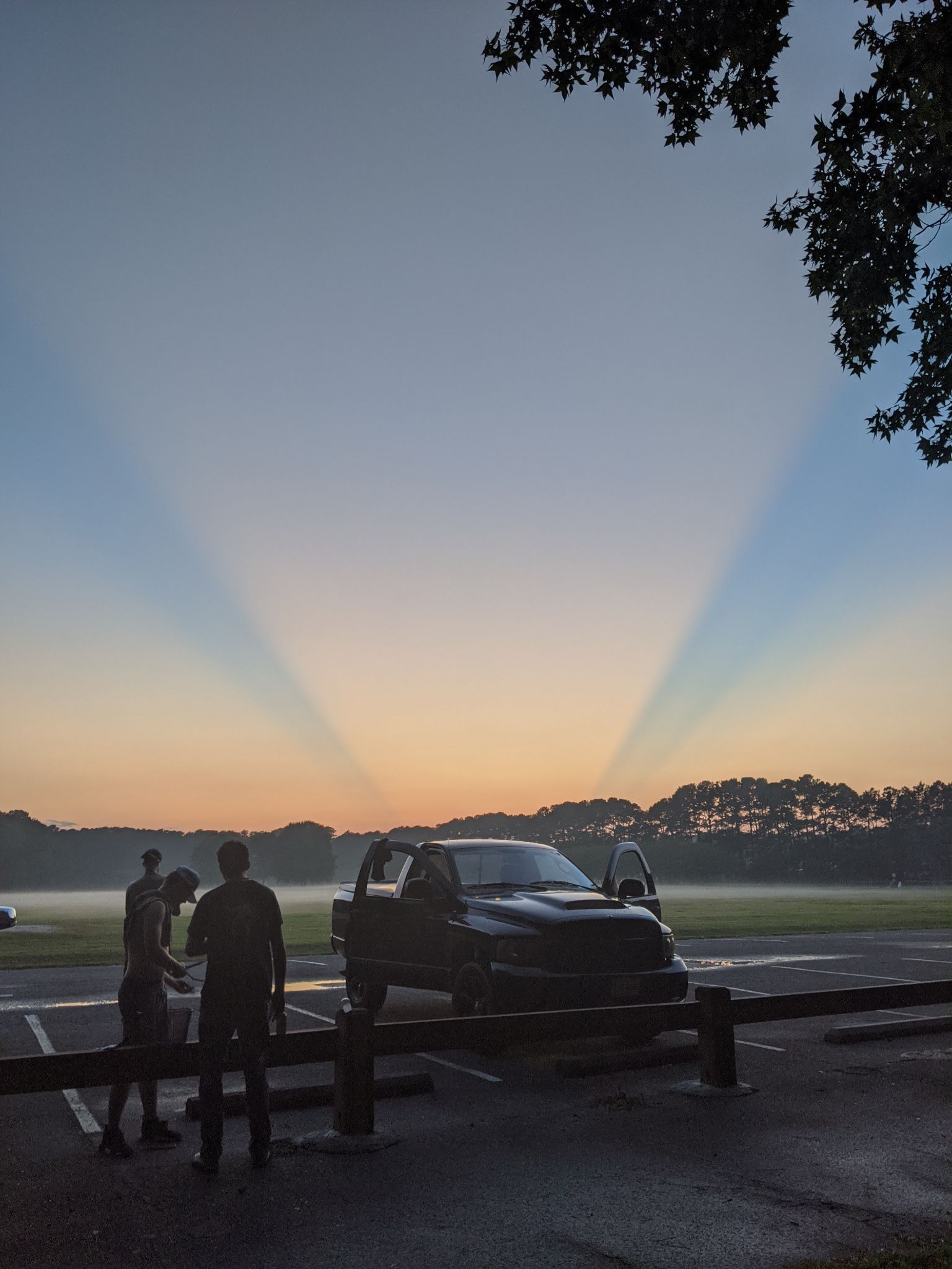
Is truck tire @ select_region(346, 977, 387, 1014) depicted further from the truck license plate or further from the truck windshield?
the truck license plate

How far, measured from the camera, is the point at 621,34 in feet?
33.6

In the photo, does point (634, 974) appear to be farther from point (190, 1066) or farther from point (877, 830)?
point (877, 830)

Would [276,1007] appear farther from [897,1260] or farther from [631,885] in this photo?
[631,885]

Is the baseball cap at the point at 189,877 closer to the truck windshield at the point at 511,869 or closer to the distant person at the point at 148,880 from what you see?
the distant person at the point at 148,880

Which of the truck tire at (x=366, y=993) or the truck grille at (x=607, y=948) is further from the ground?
the truck grille at (x=607, y=948)

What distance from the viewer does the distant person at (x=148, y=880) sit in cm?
746

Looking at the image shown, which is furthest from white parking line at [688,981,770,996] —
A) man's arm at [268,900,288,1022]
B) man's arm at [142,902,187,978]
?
man's arm at [142,902,187,978]

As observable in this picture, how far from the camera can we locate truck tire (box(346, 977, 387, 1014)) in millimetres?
12039

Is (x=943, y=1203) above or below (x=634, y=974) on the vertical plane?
below

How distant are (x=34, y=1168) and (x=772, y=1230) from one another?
175 inches

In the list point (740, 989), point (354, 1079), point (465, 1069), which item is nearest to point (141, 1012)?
point (354, 1079)

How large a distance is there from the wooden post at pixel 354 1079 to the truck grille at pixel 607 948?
2988 millimetres

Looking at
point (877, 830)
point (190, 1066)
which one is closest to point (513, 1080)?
point (190, 1066)

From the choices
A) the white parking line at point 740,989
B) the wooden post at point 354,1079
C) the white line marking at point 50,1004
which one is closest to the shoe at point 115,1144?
the wooden post at point 354,1079
